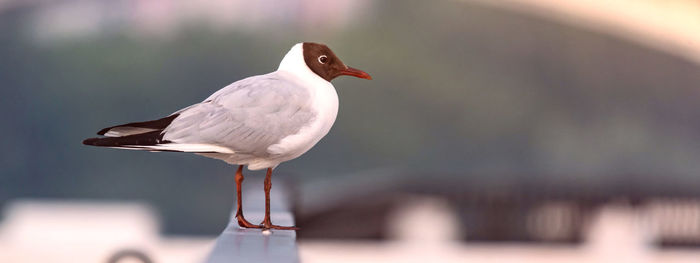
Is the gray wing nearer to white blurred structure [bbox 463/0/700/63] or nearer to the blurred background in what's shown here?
the blurred background

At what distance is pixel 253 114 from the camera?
1396 millimetres

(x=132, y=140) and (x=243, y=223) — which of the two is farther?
(x=243, y=223)

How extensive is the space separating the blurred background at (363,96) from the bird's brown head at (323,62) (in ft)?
23.5

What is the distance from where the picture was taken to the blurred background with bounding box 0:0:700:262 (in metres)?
9.09

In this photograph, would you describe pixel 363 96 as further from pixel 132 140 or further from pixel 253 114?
pixel 132 140

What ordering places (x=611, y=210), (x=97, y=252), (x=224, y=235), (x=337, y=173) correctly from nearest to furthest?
1. (x=224, y=235)
2. (x=611, y=210)
3. (x=97, y=252)
4. (x=337, y=173)

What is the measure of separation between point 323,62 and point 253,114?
0.17 meters

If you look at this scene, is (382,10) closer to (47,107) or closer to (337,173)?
(337,173)

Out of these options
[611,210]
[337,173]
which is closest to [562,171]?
[337,173]

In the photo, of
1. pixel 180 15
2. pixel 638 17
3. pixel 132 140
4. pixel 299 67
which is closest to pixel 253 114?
A: pixel 299 67

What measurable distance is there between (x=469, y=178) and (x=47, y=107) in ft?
16.5

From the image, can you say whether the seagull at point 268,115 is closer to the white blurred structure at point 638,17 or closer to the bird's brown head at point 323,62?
the bird's brown head at point 323,62

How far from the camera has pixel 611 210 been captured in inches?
240

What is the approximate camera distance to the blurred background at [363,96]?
29.8 feet
